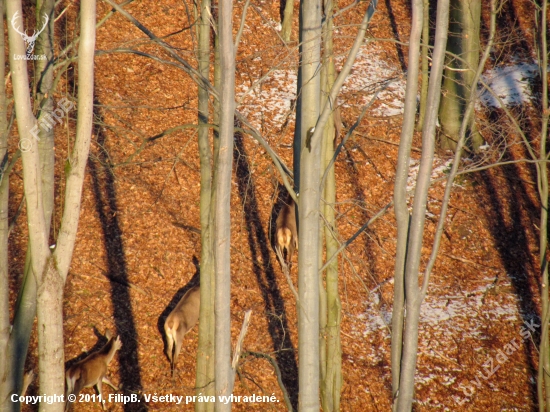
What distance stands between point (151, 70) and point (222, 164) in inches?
360

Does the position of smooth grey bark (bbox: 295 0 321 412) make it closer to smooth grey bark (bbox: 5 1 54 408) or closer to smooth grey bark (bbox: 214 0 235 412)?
smooth grey bark (bbox: 214 0 235 412)

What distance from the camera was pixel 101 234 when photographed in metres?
9.25

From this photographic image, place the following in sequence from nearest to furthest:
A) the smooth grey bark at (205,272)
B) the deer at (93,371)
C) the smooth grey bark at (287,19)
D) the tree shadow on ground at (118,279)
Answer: the smooth grey bark at (205,272) → the deer at (93,371) → the tree shadow on ground at (118,279) → the smooth grey bark at (287,19)

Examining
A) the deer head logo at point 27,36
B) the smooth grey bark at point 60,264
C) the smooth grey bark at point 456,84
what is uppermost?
the smooth grey bark at point 456,84

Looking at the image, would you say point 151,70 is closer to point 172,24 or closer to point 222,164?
point 172,24

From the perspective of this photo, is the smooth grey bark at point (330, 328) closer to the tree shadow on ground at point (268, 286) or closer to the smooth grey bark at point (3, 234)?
the tree shadow on ground at point (268, 286)

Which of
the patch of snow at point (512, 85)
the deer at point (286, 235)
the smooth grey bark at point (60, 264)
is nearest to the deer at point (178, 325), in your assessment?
the deer at point (286, 235)

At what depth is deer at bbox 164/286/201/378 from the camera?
742 centimetres

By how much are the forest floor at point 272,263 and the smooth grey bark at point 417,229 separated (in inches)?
53.0

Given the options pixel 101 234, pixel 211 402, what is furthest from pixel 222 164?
pixel 101 234

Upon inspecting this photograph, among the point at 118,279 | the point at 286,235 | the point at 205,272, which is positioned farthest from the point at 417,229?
the point at 118,279

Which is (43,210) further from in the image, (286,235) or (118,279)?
(286,235)

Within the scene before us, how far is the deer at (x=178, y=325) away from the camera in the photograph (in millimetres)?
7422

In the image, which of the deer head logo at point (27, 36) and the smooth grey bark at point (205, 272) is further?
the smooth grey bark at point (205, 272)
